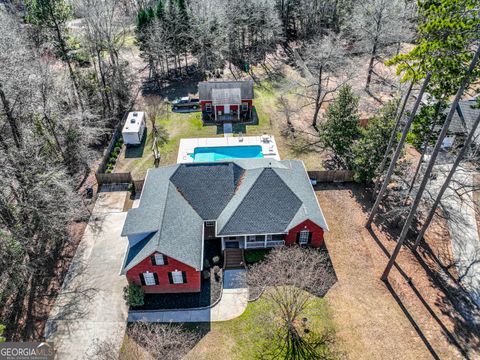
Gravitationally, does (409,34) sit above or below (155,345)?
above

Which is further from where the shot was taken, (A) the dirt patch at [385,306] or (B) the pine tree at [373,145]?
(B) the pine tree at [373,145]

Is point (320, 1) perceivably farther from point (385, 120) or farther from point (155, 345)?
point (155, 345)

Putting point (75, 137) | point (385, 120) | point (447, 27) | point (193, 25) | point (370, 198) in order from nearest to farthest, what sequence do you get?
point (447, 27) → point (385, 120) → point (370, 198) → point (75, 137) → point (193, 25)

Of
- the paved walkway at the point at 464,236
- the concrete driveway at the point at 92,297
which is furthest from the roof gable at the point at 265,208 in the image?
the paved walkway at the point at 464,236

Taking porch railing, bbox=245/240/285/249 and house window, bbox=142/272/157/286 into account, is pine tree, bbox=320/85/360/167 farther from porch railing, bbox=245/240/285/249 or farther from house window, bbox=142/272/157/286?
A: house window, bbox=142/272/157/286

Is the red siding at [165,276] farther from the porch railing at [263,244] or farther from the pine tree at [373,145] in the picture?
the pine tree at [373,145]

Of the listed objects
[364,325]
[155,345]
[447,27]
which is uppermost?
[447,27]

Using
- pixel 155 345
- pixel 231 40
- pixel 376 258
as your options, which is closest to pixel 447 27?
pixel 376 258
